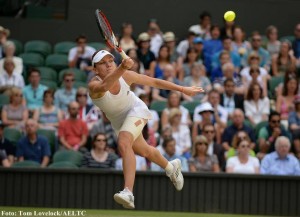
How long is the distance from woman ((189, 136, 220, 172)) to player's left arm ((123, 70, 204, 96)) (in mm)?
3431

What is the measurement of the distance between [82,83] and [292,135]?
3694 mm

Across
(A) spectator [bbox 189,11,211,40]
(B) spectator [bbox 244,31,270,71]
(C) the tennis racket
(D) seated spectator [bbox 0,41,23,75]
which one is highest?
(A) spectator [bbox 189,11,211,40]

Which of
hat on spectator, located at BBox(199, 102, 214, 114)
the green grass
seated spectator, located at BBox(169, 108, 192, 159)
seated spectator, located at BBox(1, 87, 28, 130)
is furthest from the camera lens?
seated spectator, located at BBox(1, 87, 28, 130)

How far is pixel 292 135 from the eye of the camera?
46.7 ft

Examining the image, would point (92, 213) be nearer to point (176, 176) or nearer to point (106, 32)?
point (176, 176)

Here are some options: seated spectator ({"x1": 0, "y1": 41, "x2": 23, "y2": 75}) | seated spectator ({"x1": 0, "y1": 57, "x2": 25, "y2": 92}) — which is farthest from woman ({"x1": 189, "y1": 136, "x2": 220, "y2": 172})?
seated spectator ({"x1": 0, "y1": 41, "x2": 23, "y2": 75})

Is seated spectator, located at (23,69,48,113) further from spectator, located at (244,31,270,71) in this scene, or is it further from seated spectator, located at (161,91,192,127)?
spectator, located at (244,31,270,71)

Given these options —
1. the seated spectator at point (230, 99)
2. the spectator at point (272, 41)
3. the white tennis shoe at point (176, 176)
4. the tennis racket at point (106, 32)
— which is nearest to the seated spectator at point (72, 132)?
the seated spectator at point (230, 99)

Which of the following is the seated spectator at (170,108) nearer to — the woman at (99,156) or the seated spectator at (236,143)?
the seated spectator at (236,143)

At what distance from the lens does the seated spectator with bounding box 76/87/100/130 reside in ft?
47.7

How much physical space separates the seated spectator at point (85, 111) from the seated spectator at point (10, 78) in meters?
1.24

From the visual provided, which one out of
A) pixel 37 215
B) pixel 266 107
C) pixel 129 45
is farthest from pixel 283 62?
pixel 37 215

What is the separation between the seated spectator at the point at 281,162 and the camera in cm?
1327

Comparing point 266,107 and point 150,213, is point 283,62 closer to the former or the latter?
point 266,107
